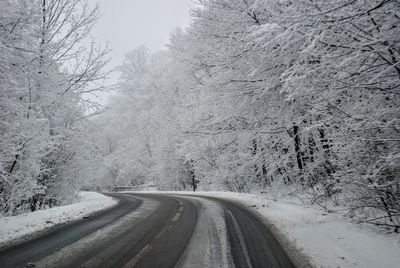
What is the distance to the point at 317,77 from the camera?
499 cm

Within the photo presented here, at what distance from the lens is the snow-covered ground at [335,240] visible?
14.0 feet

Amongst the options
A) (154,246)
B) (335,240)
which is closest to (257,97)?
(335,240)

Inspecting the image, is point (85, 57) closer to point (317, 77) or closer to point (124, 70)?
point (317, 77)

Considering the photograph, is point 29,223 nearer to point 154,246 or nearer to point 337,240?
point 154,246

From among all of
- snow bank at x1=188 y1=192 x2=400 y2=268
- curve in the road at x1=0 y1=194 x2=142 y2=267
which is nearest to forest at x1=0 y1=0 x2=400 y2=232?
snow bank at x1=188 y1=192 x2=400 y2=268

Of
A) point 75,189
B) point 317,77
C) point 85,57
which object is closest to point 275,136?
point 317,77

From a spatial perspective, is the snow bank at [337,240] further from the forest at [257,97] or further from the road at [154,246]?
the road at [154,246]

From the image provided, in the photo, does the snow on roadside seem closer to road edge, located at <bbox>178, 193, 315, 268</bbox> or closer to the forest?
the forest

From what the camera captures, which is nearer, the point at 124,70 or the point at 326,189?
the point at 326,189

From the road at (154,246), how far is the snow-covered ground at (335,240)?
1.38 ft

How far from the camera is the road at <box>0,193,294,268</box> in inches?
172

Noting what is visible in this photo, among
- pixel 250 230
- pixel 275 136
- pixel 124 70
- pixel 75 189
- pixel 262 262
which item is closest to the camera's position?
pixel 262 262

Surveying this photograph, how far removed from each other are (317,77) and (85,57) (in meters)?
9.75

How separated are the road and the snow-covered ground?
0.42m
